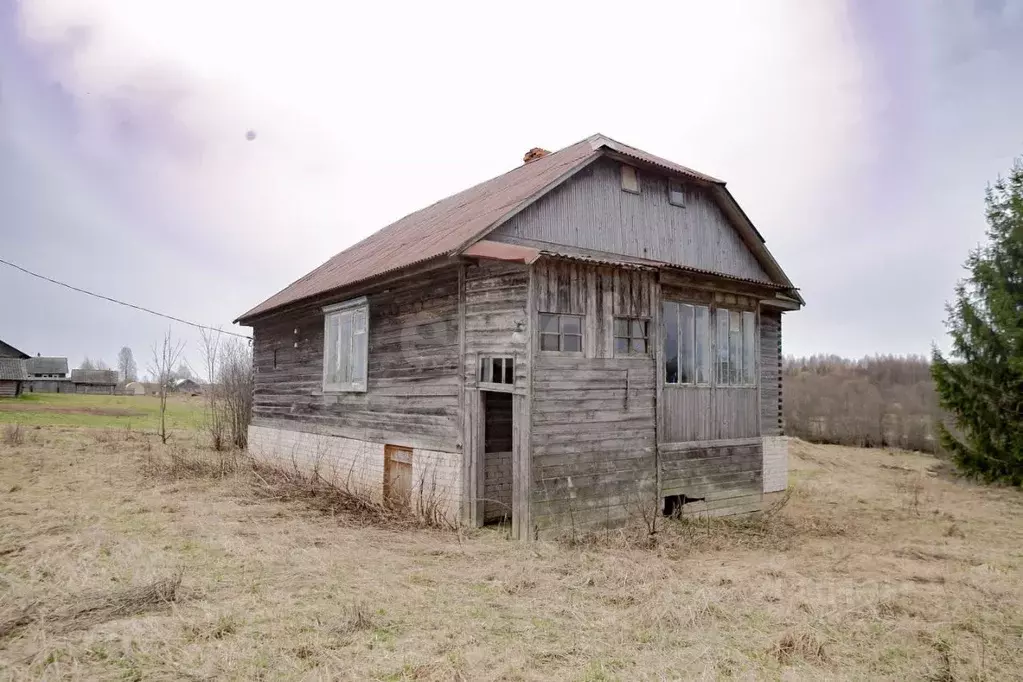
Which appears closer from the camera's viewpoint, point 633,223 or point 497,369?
point 497,369

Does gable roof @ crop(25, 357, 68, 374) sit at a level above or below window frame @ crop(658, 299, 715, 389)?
above

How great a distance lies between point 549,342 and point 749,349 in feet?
16.1

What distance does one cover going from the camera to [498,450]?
38.1 ft

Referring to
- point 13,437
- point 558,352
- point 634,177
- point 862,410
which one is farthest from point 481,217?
point 862,410

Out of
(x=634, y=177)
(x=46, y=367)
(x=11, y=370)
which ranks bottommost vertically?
(x=11, y=370)

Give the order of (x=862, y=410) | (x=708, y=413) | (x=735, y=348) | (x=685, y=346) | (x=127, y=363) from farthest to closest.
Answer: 1. (x=127, y=363)
2. (x=862, y=410)
3. (x=735, y=348)
4. (x=708, y=413)
5. (x=685, y=346)

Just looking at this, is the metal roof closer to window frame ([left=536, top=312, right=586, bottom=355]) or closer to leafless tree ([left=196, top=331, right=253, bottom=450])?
leafless tree ([left=196, top=331, right=253, bottom=450])

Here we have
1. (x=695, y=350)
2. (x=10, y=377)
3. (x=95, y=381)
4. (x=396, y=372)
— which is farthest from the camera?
(x=95, y=381)

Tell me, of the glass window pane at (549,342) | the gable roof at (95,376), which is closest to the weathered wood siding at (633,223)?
the glass window pane at (549,342)

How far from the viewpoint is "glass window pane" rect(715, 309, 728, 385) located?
12258 mm

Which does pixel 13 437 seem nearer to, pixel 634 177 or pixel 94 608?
pixel 94 608

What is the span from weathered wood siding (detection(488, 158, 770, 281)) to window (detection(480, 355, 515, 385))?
202 centimetres

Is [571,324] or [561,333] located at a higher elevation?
[571,324]

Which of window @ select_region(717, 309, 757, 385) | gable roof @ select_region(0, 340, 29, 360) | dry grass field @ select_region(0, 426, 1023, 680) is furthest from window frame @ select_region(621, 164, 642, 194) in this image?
gable roof @ select_region(0, 340, 29, 360)
